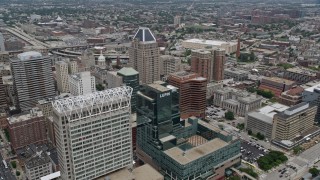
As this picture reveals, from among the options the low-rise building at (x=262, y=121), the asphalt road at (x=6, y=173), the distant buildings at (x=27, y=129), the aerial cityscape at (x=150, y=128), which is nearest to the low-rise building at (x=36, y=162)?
the aerial cityscape at (x=150, y=128)

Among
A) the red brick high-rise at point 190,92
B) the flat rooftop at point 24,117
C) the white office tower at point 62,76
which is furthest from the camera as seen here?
the white office tower at point 62,76

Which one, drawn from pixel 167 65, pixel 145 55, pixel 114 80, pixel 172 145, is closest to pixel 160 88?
pixel 172 145

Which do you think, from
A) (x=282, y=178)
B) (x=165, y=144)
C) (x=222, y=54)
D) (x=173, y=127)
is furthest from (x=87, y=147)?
(x=222, y=54)

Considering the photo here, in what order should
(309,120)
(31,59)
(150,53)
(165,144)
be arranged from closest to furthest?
1. (165,144)
2. (309,120)
3. (31,59)
4. (150,53)

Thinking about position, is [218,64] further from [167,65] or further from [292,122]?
[292,122]

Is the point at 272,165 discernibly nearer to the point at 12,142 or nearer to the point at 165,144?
the point at 165,144

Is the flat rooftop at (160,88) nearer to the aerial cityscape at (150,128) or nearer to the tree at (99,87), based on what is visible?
the aerial cityscape at (150,128)
